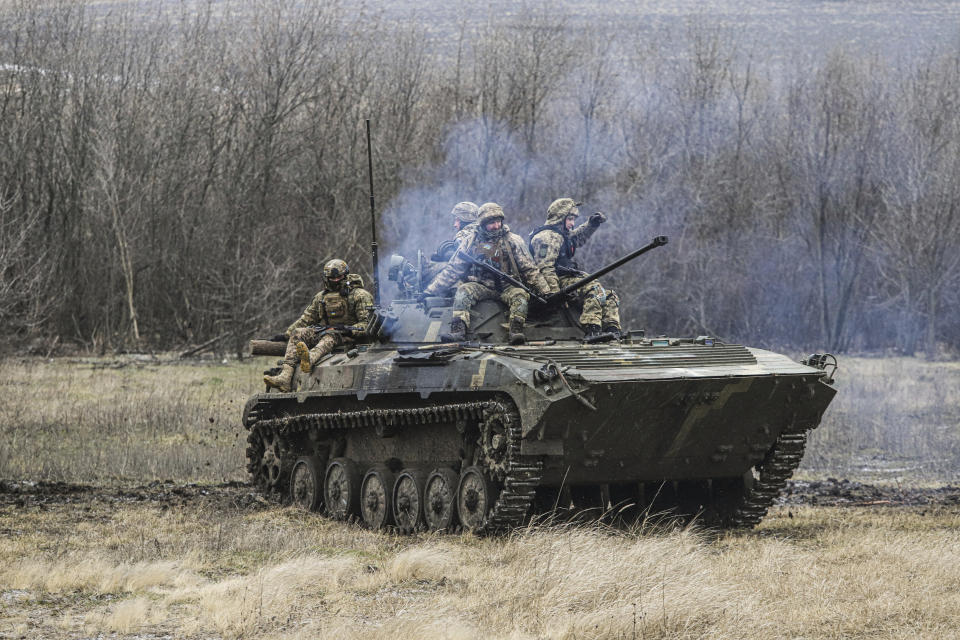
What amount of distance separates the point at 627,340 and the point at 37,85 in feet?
89.3

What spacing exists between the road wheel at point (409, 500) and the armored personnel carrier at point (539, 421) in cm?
2

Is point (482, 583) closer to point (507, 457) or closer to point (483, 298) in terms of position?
point (507, 457)

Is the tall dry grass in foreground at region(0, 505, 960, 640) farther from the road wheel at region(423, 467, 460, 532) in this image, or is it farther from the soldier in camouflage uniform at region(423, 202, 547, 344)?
the soldier in camouflage uniform at region(423, 202, 547, 344)

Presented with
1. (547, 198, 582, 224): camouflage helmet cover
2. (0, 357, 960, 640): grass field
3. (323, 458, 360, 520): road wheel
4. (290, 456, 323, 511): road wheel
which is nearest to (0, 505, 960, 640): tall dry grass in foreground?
(0, 357, 960, 640): grass field

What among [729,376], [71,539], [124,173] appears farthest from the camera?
[124,173]

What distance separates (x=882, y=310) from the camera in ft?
132

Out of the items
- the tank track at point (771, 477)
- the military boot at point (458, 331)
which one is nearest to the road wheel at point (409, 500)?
the military boot at point (458, 331)

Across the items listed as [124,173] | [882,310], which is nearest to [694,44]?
[882,310]

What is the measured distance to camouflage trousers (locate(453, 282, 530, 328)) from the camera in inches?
497

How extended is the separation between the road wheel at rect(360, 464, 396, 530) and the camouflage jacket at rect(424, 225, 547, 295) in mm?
1801

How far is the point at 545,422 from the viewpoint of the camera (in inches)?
415

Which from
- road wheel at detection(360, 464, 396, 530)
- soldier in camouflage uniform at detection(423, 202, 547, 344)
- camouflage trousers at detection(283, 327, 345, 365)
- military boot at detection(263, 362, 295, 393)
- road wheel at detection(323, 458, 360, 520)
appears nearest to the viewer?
soldier in camouflage uniform at detection(423, 202, 547, 344)

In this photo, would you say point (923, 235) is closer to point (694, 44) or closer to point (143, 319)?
point (694, 44)

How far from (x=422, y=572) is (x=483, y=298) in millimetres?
3699
